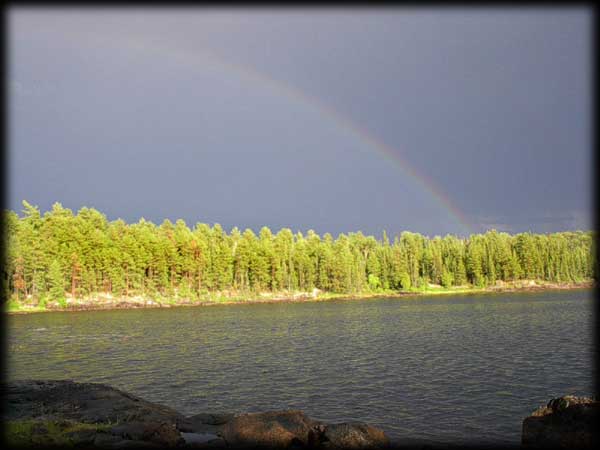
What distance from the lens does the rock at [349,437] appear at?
17.0 meters

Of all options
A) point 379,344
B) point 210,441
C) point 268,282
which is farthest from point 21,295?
point 210,441

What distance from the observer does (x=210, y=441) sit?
17578 mm

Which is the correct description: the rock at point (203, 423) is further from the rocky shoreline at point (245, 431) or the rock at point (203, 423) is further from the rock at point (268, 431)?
the rock at point (268, 431)

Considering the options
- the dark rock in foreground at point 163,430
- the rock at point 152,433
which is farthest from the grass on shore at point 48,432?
the rock at point 152,433

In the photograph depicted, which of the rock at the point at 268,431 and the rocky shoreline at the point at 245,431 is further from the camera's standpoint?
the rock at the point at 268,431

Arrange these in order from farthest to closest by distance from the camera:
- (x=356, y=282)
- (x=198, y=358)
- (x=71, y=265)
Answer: (x=356, y=282), (x=71, y=265), (x=198, y=358)

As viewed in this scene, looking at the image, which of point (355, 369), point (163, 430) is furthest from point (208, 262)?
point (163, 430)

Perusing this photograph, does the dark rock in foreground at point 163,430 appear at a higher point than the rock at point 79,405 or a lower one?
higher

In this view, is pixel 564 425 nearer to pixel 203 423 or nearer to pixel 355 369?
pixel 203 423

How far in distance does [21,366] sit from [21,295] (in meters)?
91.3

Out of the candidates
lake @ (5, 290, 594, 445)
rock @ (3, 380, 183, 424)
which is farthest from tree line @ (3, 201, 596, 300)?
rock @ (3, 380, 183, 424)

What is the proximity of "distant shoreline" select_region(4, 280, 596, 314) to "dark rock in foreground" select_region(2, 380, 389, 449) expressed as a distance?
104 meters

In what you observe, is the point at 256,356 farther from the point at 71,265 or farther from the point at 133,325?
the point at 71,265

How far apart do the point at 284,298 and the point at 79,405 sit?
135207mm
